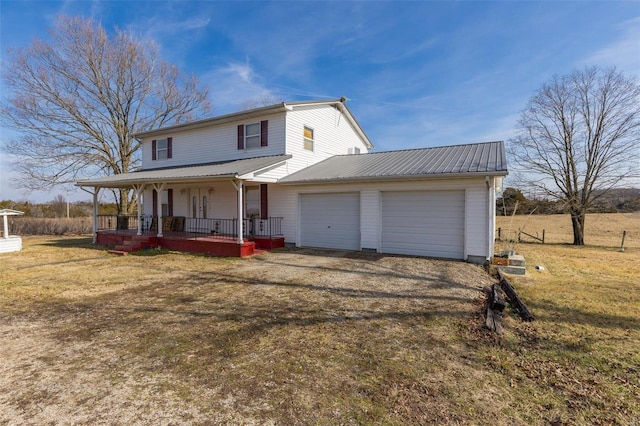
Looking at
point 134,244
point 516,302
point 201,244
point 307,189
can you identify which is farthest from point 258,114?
point 516,302

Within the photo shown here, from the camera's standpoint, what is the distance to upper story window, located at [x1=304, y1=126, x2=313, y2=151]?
14.2 m

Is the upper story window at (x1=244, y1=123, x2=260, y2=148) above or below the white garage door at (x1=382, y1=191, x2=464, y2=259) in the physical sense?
above

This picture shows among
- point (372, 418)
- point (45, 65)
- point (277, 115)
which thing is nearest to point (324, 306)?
point (372, 418)

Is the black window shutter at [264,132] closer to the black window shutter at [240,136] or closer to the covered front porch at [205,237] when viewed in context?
the black window shutter at [240,136]

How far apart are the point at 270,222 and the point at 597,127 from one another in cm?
1944

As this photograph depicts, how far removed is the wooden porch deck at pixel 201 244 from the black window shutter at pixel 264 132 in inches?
171

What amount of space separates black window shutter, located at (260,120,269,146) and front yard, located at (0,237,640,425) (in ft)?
27.1

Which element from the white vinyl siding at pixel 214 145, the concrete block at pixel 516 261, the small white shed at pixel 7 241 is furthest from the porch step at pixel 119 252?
the concrete block at pixel 516 261

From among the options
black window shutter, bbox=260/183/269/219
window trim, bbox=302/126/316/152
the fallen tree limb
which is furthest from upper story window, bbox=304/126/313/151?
the fallen tree limb

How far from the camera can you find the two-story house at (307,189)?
973cm

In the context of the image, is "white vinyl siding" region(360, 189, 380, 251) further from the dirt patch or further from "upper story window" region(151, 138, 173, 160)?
"upper story window" region(151, 138, 173, 160)

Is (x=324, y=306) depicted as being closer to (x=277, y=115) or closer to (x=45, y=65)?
(x=277, y=115)

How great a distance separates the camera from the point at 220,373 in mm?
3232

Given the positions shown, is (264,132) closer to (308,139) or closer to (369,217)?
(308,139)
